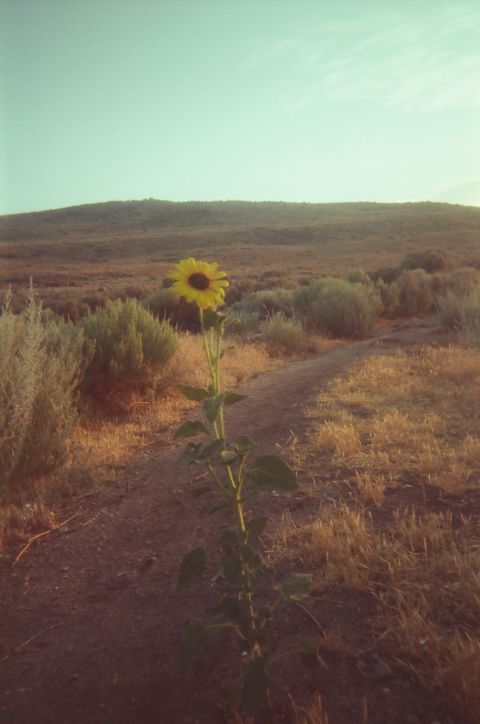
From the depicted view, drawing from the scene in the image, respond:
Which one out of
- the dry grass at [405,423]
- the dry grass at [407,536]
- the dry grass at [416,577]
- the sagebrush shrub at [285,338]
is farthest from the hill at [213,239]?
the dry grass at [416,577]

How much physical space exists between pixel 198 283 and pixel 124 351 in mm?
4129

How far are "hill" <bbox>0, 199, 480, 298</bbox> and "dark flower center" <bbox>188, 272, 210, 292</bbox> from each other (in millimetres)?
24350

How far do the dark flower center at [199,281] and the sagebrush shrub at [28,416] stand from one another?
73.7 inches

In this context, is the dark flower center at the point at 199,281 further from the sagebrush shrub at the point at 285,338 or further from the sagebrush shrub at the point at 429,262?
the sagebrush shrub at the point at 429,262

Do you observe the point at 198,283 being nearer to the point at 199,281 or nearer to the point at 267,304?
the point at 199,281

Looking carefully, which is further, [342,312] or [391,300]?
[391,300]

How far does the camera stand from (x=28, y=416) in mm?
3660

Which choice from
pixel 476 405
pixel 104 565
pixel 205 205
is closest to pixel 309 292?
pixel 476 405

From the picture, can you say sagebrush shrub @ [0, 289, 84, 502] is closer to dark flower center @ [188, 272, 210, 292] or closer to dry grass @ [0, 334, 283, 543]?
dry grass @ [0, 334, 283, 543]

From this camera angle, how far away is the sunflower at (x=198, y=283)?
2072 mm

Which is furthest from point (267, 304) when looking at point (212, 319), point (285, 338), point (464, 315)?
point (212, 319)

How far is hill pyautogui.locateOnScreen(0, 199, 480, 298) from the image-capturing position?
125 ft

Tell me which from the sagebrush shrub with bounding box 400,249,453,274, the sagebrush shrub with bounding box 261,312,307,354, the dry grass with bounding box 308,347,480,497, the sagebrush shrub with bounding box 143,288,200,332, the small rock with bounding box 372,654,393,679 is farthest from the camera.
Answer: the sagebrush shrub with bounding box 400,249,453,274

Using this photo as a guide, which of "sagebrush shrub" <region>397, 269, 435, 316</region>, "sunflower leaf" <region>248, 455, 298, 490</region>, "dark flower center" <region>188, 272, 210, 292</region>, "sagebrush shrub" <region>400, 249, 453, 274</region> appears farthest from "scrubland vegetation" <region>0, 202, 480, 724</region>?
"sagebrush shrub" <region>400, 249, 453, 274</region>
